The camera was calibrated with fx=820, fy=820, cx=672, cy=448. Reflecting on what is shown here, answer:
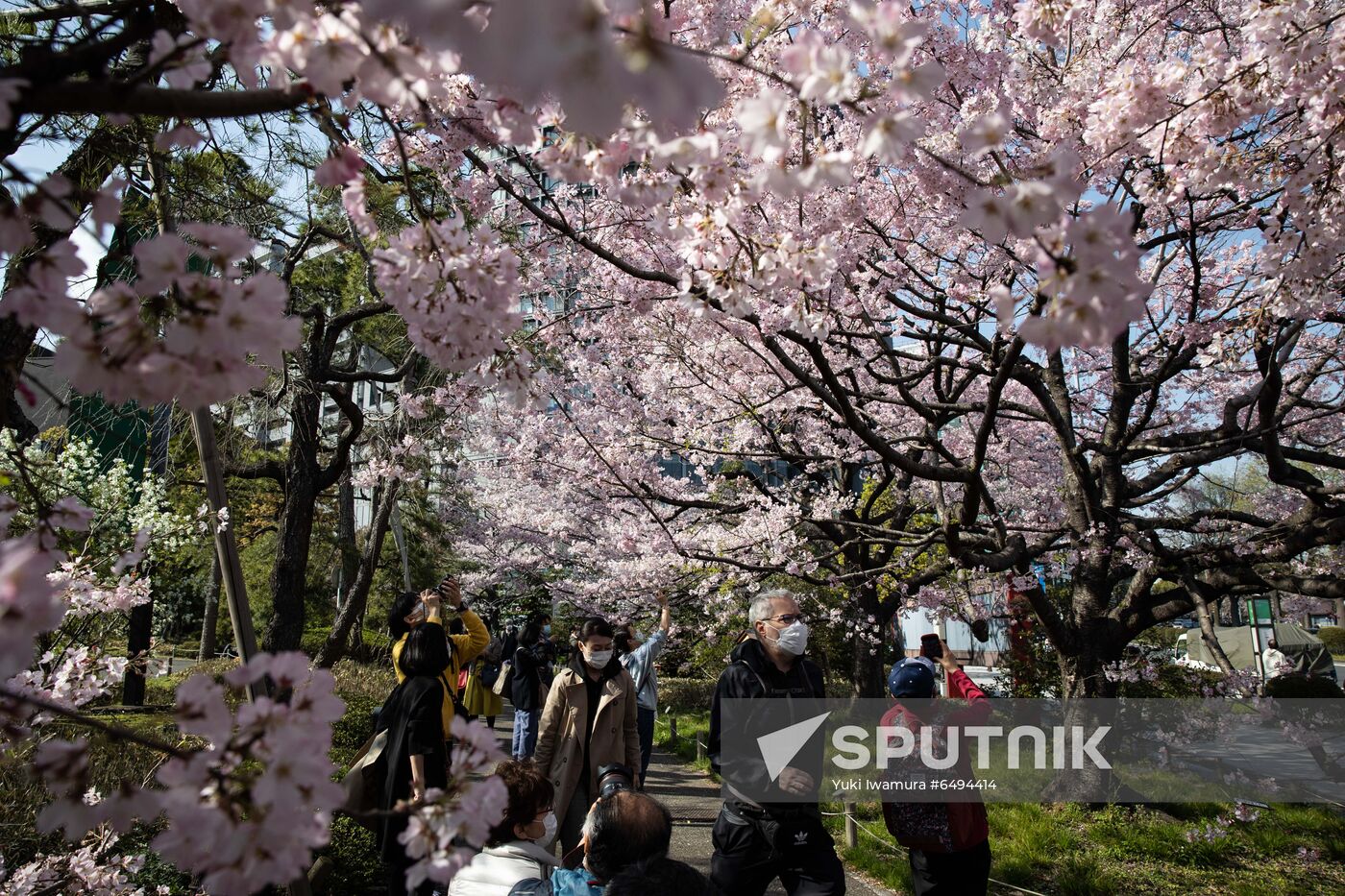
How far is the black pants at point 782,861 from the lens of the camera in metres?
3.57

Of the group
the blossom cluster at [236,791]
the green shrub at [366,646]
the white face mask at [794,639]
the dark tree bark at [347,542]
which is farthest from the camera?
the dark tree bark at [347,542]

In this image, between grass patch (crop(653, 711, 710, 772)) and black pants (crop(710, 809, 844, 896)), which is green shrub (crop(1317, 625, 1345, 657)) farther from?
black pants (crop(710, 809, 844, 896))

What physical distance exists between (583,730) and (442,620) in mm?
1005

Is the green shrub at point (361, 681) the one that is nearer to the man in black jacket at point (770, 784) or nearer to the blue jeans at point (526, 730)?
the blue jeans at point (526, 730)

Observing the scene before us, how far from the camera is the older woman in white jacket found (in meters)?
2.71

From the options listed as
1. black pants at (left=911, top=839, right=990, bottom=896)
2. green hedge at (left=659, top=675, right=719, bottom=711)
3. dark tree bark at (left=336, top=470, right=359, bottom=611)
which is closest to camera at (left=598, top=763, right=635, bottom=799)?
black pants at (left=911, top=839, right=990, bottom=896)

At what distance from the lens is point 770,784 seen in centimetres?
371

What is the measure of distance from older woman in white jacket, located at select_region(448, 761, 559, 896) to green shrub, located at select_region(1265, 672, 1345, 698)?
34.3ft

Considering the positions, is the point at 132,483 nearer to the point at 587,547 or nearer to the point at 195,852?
the point at 195,852

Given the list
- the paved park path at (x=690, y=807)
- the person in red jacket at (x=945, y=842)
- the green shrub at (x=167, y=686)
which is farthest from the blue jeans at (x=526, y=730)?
the green shrub at (x=167, y=686)

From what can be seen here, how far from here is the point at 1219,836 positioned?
5.50 m

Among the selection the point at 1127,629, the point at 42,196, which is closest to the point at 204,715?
the point at 42,196

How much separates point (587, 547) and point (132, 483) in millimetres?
8922

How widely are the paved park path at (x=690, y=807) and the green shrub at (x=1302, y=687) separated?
714 centimetres
